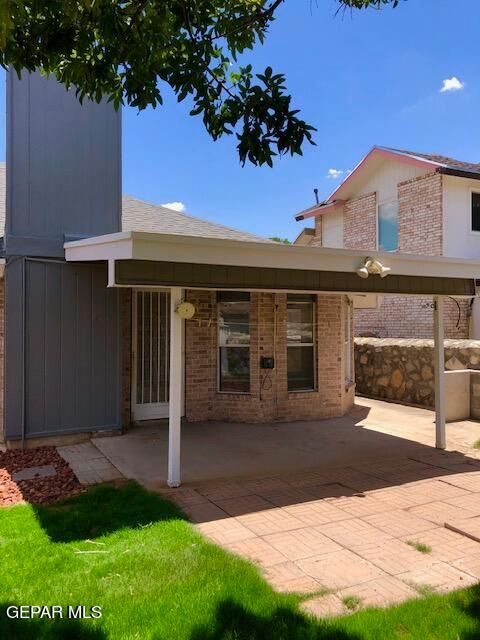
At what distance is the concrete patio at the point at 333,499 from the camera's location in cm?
378

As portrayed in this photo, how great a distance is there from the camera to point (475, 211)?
1420 centimetres

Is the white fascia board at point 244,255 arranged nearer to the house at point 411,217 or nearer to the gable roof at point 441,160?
the house at point 411,217

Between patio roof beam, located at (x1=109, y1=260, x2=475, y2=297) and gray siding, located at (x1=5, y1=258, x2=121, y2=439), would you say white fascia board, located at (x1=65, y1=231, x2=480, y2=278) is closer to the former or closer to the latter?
patio roof beam, located at (x1=109, y1=260, x2=475, y2=297)

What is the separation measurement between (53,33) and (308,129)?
1.93 m

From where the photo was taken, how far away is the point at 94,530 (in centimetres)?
452

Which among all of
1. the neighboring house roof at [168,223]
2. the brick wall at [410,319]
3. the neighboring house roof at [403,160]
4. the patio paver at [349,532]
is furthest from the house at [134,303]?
the neighboring house roof at [403,160]

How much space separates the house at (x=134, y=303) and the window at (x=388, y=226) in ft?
21.1

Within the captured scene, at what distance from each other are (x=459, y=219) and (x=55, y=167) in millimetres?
10675

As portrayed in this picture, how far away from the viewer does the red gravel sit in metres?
5.54

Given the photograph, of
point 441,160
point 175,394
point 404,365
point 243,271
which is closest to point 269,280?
point 243,271

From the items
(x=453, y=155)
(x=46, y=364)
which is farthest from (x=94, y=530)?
(x=453, y=155)

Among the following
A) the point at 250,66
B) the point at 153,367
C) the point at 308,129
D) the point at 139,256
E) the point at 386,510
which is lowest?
the point at 386,510

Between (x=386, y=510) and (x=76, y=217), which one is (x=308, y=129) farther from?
(x=76, y=217)

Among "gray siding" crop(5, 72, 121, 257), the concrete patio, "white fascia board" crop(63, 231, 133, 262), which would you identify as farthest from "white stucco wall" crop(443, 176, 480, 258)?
"white fascia board" crop(63, 231, 133, 262)
